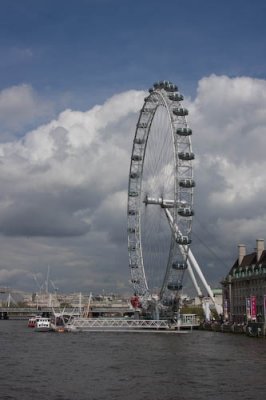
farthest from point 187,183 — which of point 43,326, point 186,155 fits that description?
point 43,326

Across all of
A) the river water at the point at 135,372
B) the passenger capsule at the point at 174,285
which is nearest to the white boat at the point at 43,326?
the passenger capsule at the point at 174,285

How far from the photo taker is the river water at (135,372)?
31.7 m

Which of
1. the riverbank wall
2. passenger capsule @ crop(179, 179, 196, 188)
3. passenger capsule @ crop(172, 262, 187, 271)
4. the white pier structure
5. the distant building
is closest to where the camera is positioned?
the riverbank wall

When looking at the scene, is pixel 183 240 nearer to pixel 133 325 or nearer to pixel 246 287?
pixel 133 325

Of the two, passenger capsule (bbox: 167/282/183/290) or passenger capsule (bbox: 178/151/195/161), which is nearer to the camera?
passenger capsule (bbox: 178/151/195/161)

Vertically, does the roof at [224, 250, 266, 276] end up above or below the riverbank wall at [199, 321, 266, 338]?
above

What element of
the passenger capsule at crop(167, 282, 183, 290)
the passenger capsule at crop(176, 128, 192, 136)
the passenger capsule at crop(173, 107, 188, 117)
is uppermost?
the passenger capsule at crop(173, 107, 188, 117)

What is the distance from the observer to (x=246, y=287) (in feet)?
325

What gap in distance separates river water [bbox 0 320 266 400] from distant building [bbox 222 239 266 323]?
28.4 metres

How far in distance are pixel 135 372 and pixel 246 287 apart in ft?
201

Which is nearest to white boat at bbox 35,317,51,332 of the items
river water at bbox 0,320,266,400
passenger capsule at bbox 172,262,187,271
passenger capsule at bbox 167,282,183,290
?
passenger capsule at bbox 167,282,183,290

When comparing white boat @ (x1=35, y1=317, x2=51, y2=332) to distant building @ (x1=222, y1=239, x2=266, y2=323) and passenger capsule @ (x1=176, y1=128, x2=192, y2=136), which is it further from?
passenger capsule @ (x1=176, y1=128, x2=192, y2=136)

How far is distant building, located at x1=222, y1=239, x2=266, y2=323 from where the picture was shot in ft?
293

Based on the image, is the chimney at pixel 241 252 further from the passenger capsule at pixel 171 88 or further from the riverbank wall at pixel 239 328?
the passenger capsule at pixel 171 88
